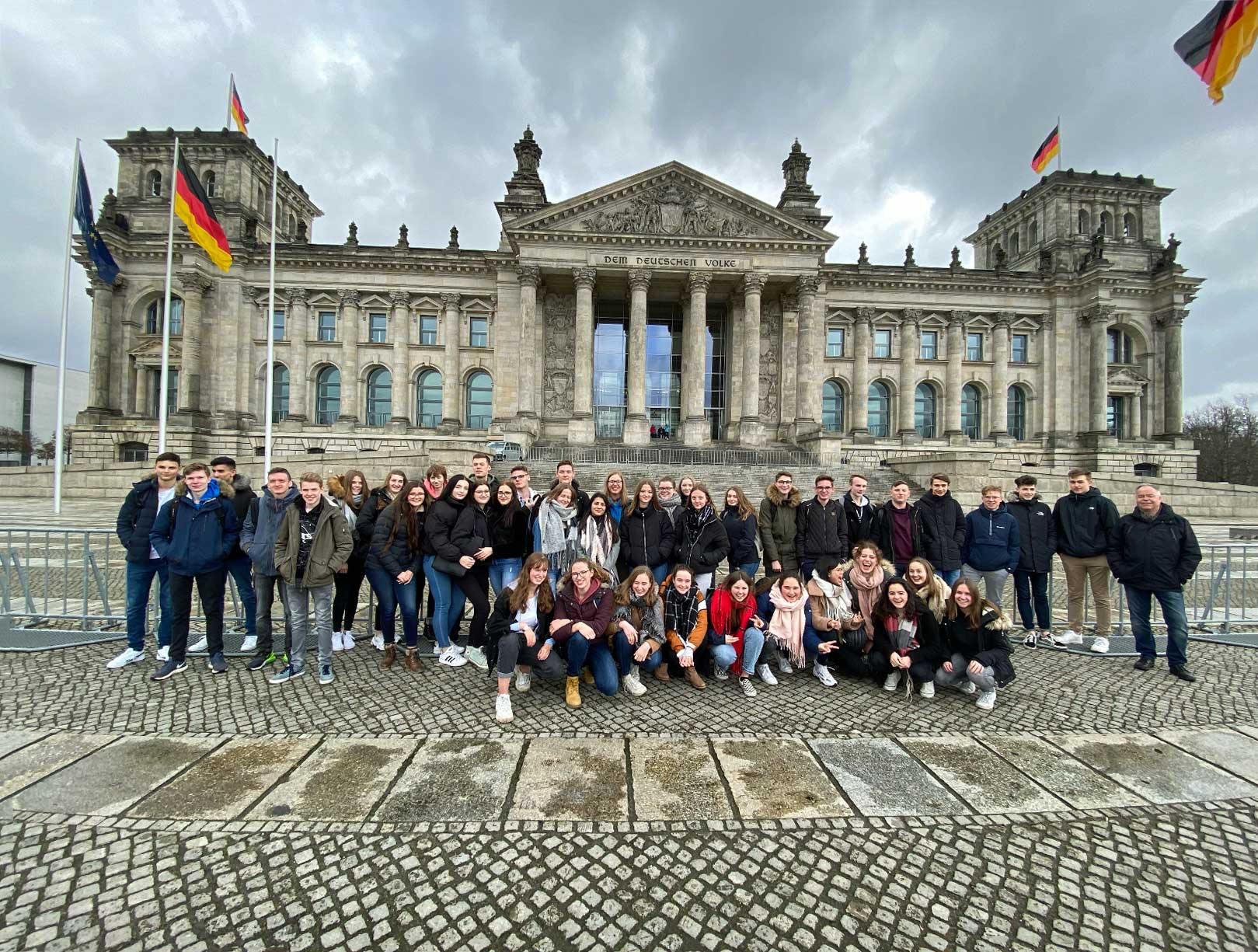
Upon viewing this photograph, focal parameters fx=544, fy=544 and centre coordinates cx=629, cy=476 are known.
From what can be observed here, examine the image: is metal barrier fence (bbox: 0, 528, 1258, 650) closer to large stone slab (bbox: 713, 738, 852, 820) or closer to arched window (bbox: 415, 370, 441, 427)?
large stone slab (bbox: 713, 738, 852, 820)

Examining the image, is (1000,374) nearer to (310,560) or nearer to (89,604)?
(310,560)

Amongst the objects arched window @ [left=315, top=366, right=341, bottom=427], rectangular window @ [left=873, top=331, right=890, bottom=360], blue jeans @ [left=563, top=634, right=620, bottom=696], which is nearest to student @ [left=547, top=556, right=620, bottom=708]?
blue jeans @ [left=563, top=634, right=620, bottom=696]

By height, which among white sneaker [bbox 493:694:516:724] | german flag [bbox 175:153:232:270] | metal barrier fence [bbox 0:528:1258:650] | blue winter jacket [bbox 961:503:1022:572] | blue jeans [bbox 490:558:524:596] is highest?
german flag [bbox 175:153:232:270]

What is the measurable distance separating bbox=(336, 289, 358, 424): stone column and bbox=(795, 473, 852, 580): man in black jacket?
1325 inches

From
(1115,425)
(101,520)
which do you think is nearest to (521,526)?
(101,520)

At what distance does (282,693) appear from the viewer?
550 cm

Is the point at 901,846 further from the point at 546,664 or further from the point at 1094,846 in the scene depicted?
the point at 546,664

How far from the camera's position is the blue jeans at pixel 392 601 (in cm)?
636

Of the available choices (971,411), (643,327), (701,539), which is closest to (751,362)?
(643,327)

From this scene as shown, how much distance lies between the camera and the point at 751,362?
102 feet

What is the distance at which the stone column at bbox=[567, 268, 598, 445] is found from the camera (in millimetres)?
29938

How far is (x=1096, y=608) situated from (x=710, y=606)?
5706mm

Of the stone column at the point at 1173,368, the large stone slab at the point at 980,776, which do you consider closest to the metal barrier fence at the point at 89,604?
the large stone slab at the point at 980,776

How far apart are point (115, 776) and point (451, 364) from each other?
1307 inches
